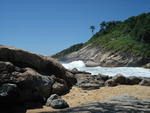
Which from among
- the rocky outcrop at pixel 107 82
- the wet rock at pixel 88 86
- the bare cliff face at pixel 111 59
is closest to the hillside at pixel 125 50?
the bare cliff face at pixel 111 59

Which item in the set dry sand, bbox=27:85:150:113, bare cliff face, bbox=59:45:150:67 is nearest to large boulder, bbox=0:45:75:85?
dry sand, bbox=27:85:150:113

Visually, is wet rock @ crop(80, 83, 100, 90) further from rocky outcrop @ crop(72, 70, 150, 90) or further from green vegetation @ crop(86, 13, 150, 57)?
green vegetation @ crop(86, 13, 150, 57)

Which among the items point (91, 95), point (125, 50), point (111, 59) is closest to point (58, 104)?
point (91, 95)

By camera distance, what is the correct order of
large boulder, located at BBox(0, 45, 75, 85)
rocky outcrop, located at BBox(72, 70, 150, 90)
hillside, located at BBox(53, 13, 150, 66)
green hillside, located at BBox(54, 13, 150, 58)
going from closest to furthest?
1. large boulder, located at BBox(0, 45, 75, 85)
2. rocky outcrop, located at BBox(72, 70, 150, 90)
3. hillside, located at BBox(53, 13, 150, 66)
4. green hillside, located at BBox(54, 13, 150, 58)

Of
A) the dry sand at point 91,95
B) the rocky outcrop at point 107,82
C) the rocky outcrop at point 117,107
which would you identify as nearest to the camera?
the rocky outcrop at point 117,107

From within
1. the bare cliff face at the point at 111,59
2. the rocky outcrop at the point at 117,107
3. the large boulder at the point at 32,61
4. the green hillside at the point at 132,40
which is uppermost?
the green hillside at the point at 132,40

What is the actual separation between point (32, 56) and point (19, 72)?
213cm

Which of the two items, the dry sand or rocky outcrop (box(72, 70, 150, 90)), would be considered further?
rocky outcrop (box(72, 70, 150, 90))

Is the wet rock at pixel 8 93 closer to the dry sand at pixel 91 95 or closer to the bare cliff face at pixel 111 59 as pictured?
the dry sand at pixel 91 95

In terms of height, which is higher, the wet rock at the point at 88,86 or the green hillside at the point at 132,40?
the green hillside at the point at 132,40

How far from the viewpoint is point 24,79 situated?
30.5 feet

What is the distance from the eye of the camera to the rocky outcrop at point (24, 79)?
8.31 m

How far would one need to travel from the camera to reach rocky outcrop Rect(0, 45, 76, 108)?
8.31 m

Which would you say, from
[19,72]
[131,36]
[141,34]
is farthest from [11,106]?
[131,36]
